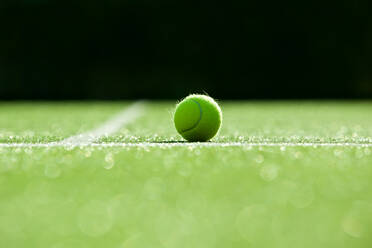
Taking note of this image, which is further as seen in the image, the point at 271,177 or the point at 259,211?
the point at 271,177

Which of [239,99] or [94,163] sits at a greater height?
[239,99]
